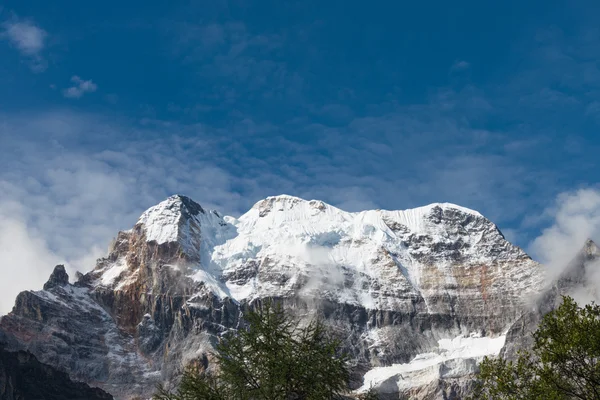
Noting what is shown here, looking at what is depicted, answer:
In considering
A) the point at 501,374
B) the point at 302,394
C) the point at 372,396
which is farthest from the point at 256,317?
the point at 501,374

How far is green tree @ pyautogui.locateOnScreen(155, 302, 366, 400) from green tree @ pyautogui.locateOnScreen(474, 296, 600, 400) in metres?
8.23

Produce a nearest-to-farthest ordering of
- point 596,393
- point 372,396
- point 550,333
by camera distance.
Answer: point 596,393 → point 550,333 → point 372,396

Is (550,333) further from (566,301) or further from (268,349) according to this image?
(268,349)

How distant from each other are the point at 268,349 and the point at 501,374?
1170cm

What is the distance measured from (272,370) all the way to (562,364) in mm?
13845

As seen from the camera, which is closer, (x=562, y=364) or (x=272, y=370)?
(x=562, y=364)

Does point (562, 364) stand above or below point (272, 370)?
below

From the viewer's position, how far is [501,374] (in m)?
39.6

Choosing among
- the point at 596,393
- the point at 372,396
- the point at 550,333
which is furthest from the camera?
the point at 372,396

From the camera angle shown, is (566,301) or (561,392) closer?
(561,392)

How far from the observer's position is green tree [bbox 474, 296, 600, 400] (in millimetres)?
36312

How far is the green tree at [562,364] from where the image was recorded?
1430 inches

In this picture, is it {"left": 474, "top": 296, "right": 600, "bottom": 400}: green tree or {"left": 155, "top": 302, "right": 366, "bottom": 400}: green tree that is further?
{"left": 155, "top": 302, "right": 366, "bottom": 400}: green tree

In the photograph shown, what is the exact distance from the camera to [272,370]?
39688mm
